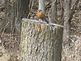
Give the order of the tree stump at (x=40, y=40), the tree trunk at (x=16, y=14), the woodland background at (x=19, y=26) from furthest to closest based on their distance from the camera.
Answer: the tree trunk at (x=16, y=14) < the woodland background at (x=19, y=26) < the tree stump at (x=40, y=40)

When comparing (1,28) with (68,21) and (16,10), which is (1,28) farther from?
(68,21)

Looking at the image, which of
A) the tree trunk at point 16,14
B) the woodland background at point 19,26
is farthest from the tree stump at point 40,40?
the tree trunk at point 16,14

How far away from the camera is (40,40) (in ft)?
10.9

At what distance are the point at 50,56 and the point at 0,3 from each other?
784 centimetres

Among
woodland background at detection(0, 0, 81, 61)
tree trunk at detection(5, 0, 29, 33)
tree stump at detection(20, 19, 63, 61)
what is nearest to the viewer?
tree stump at detection(20, 19, 63, 61)

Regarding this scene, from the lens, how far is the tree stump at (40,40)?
332 cm

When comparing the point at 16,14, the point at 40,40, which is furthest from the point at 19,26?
the point at 40,40

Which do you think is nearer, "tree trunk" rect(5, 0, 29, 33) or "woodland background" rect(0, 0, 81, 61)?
"woodland background" rect(0, 0, 81, 61)

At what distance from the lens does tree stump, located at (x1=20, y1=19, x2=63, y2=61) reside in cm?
332

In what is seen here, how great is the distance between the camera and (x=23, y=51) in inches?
138

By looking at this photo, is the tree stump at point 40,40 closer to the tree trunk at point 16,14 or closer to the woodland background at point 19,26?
the woodland background at point 19,26

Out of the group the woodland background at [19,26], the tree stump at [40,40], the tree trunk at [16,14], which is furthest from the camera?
the tree trunk at [16,14]

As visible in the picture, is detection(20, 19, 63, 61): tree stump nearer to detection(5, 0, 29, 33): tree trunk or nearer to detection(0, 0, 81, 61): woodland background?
detection(0, 0, 81, 61): woodland background

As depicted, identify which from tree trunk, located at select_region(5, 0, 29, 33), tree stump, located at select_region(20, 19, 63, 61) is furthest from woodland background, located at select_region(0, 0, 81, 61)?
tree stump, located at select_region(20, 19, 63, 61)
